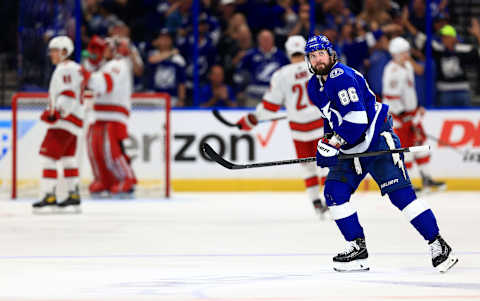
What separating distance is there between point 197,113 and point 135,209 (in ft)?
6.55

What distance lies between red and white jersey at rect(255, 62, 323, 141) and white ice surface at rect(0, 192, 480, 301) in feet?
2.33

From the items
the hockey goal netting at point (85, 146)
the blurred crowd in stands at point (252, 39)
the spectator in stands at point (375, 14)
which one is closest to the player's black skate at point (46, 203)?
the hockey goal netting at point (85, 146)

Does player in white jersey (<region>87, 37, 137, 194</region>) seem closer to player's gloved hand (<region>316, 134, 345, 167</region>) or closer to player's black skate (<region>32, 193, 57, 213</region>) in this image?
player's black skate (<region>32, 193, 57, 213</region>)

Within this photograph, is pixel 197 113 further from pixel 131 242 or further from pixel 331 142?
pixel 331 142

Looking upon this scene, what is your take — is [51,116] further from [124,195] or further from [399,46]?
[399,46]

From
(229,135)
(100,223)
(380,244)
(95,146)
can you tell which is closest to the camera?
(380,244)

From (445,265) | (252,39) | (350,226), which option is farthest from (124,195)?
(445,265)

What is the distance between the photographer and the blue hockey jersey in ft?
17.3

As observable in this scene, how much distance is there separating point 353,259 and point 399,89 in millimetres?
5351

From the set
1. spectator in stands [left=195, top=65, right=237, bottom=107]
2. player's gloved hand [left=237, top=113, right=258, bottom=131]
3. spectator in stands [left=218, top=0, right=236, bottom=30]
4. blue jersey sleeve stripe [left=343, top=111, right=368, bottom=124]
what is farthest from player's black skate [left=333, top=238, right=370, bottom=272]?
spectator in stands [left=218, top=0, right=236, bottom=30]

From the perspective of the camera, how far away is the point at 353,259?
5441mm

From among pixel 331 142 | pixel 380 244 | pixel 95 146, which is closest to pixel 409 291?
pixel 331 142

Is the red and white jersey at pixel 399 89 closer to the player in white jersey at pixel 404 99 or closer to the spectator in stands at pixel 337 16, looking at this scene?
the player in white jersey at pixel 404 99

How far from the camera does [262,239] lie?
22.9ft
